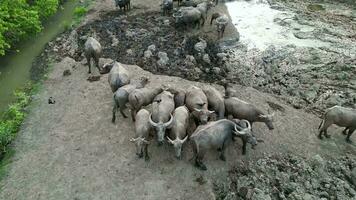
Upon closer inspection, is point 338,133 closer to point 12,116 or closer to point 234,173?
point 234,173

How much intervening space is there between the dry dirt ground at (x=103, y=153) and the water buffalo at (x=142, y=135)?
0.29 m

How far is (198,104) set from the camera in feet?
43.9

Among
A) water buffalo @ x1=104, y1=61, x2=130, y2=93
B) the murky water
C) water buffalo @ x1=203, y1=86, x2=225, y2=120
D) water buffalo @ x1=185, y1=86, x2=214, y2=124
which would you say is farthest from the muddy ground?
water buffalo @ x1=203, y1=86, x2=225, y2=120

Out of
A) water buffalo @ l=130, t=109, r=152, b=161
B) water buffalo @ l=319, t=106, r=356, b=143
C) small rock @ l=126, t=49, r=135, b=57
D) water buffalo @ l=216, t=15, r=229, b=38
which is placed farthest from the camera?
water buffalo @ l=216, t=15, r=229, b=38

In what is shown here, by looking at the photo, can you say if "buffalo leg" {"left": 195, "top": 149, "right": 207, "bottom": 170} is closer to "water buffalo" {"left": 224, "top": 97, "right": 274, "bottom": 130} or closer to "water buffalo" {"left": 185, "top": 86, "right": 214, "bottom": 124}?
"water buffalo" {"left": 185, "top": 86, "right": 214, "bottom": 124}

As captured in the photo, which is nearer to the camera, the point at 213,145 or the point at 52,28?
the point at 213,145

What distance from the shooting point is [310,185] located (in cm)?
1209

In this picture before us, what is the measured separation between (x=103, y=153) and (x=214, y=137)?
12.7ft

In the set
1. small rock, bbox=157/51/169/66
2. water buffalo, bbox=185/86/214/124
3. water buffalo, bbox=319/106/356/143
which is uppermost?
water buffalo, bbox=185/86/214/124

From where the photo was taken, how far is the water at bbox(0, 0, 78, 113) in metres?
17.3

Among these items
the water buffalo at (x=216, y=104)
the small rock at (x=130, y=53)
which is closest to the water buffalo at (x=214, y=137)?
the water buffalo at (x=216, y=104)

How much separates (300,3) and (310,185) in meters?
16.2

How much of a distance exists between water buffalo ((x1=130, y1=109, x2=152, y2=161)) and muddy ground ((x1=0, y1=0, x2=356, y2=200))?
1.08 ft

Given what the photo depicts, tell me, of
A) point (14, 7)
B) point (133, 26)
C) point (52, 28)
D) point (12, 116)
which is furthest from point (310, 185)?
point (52, 28)
